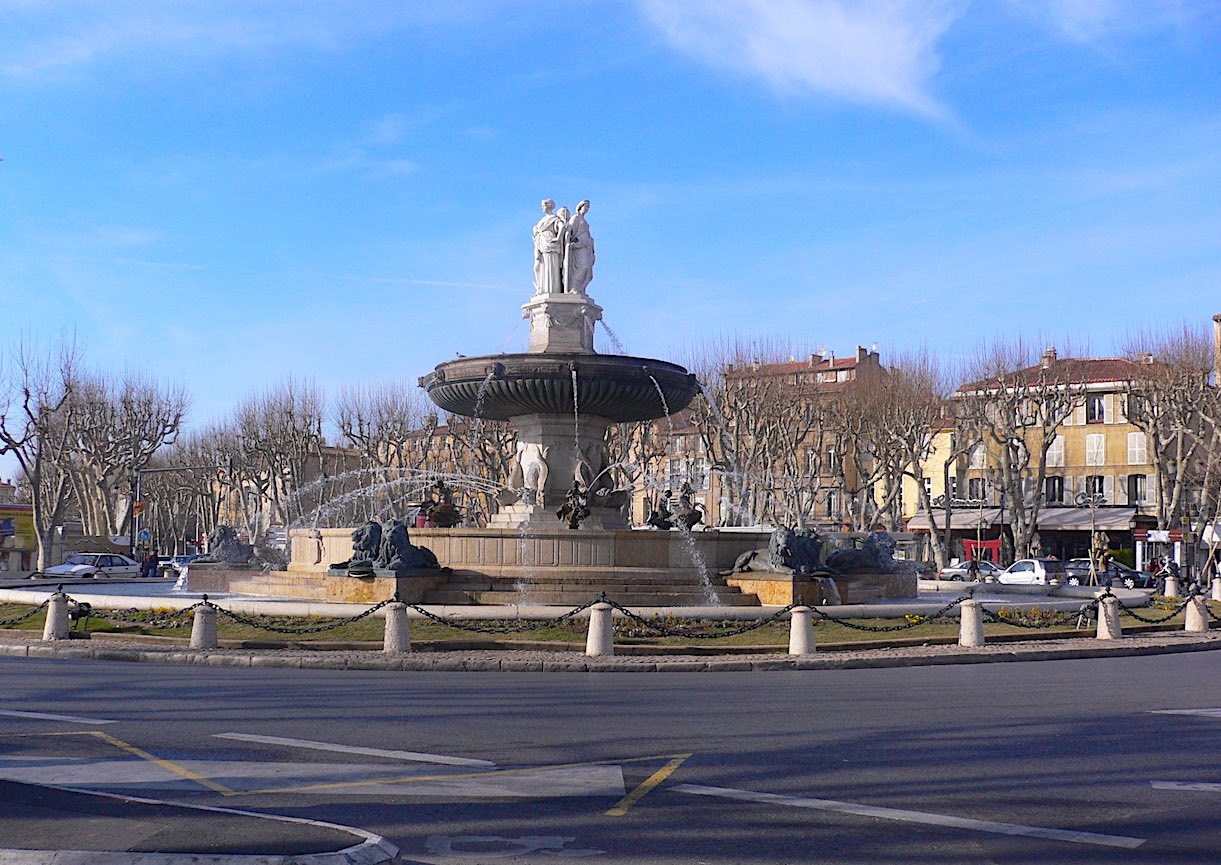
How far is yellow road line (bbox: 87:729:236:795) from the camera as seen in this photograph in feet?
25.4

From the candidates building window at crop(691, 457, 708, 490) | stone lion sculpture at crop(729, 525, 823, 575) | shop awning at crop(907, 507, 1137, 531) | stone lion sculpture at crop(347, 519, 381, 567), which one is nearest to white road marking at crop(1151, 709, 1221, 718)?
stone lion sculpture at crop(729, 525, 823, 575)

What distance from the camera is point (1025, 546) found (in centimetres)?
5331

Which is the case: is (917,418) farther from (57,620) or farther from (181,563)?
(57,620)

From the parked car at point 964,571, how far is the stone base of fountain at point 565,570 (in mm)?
22149

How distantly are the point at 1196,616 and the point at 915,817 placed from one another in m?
17.7

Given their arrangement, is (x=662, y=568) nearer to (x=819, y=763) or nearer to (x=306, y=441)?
(x=819, y=763)

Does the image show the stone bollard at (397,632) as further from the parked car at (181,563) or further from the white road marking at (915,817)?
the parked car at (181,563)

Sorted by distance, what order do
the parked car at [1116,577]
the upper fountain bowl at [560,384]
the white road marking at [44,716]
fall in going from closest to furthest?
1. the white road marking at [44,716]
2. the upper fountain bowl at [560,384]
3. the parked car at [1116,577]

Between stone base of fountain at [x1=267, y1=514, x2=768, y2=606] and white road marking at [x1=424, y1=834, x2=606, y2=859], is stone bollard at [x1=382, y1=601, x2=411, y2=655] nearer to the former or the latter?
stone base of fountain at [x1=267, y1=514, x2=768, y2=606]

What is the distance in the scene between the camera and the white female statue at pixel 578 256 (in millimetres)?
28188

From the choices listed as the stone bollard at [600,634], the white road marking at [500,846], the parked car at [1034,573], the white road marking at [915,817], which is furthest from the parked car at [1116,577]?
the white road marking at [500,846]

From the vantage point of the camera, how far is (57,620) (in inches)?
737

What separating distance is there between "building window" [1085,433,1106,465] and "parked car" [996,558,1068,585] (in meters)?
28.5

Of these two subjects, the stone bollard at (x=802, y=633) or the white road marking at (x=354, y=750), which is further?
the stone bollard at (x=802, y=633)
